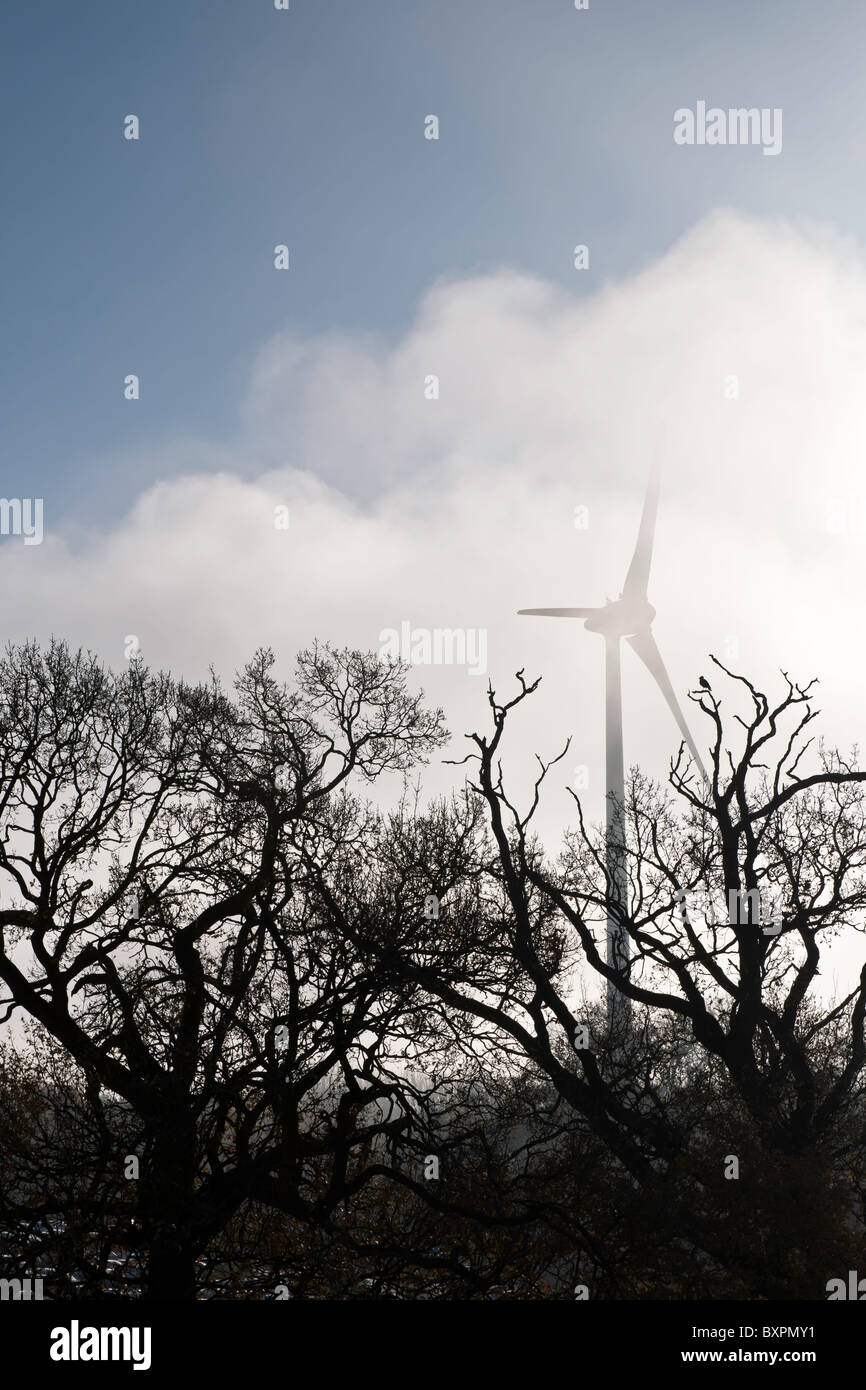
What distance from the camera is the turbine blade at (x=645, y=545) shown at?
44344 millimetres

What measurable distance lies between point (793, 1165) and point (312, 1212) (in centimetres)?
994

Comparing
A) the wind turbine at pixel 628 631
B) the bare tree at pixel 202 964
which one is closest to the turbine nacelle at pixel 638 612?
the wind turbine at pixel 628 631

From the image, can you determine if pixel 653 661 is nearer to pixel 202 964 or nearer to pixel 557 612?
pixel 557 612

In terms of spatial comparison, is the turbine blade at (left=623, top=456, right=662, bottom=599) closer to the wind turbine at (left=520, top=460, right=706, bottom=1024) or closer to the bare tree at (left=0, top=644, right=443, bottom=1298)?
the wind turbine at (left=520, top=460, right=706, bottom=1024)

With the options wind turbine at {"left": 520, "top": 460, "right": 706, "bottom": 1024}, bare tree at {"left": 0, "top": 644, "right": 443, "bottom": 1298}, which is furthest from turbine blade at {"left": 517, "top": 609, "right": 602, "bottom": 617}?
bare tree at {"left": 0, "top": 644, "right": 443, "bottom": 1298}

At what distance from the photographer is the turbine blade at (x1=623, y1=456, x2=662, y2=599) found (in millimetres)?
44344

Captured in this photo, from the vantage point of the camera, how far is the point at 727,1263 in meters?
22.8

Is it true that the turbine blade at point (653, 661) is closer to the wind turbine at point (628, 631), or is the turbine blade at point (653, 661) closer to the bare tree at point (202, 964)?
the wind turbine at point (628, 631)

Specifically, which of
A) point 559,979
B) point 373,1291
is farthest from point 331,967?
point 559,979

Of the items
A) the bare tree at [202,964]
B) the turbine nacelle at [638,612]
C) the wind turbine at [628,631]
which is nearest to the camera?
the bare tree at [202,964]

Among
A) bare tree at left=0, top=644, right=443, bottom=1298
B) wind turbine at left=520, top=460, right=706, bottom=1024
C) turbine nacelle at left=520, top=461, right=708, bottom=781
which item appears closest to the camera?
bare tree at left=0, top=644, right=443, bottom=1298

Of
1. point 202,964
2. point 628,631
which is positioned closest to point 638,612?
point 628,631

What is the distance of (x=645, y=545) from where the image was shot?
46406 mm
